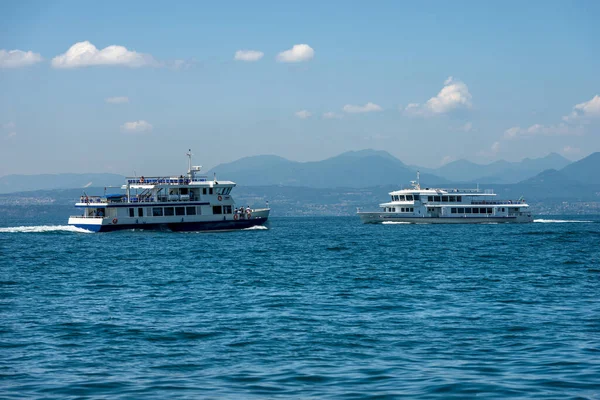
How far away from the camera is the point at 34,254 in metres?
67.9

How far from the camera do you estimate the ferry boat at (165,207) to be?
9519 cm

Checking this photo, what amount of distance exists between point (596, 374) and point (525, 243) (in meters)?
65.1

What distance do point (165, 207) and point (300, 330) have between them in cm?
7346

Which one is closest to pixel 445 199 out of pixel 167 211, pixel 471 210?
pixel 471 210

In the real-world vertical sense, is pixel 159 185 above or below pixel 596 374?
above

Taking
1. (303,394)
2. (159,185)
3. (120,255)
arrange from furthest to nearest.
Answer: (159,185) → (120,255) → (303,394)

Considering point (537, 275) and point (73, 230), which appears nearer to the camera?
point (537, 275)

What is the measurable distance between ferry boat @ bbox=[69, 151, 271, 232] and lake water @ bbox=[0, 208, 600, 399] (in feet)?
128

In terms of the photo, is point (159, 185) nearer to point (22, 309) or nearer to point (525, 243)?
point (525, 243)

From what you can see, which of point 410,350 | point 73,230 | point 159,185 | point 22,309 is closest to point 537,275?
point 410,350

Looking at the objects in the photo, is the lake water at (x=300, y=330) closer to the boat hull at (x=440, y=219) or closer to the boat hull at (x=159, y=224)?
the boat hull at (x=159, y=224)

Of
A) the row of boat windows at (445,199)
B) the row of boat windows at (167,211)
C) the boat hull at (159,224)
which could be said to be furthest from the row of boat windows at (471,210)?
the row of boat windows at (167,211)

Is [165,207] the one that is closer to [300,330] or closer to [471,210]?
[471,210]

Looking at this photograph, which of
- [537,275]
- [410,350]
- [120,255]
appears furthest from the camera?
[120,255]
